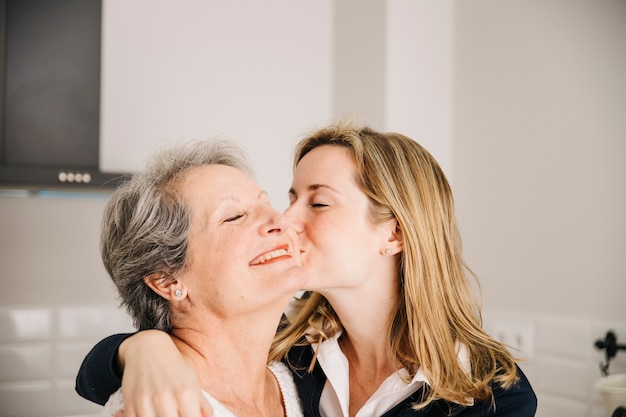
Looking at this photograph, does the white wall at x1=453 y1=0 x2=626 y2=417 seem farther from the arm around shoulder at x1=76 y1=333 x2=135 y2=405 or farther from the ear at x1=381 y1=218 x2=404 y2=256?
the arm around shoulder at x1=76 y1=333 x2=135 y2=405

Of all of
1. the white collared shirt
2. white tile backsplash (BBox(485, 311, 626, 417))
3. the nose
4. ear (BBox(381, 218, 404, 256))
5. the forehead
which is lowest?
white tile backsplash (BBox(485, 311, 626, 417))

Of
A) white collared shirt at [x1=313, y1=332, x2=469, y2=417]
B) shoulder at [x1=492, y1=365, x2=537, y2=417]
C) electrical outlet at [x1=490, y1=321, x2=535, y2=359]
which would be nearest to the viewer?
shoulder at [x1=492, y1=365, x2=537, y2=417]

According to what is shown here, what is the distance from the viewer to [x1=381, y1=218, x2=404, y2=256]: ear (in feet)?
5.26

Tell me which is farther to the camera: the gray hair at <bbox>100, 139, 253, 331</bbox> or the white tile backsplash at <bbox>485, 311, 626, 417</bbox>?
the white tile backsplash at <bbox>485, 311, 626, 417</bbox>

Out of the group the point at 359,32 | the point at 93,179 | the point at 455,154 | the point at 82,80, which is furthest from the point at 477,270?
the point at 82,80

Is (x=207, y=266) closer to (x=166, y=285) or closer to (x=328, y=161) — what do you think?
(x=166, y=285)

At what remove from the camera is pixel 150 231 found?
1254 mm

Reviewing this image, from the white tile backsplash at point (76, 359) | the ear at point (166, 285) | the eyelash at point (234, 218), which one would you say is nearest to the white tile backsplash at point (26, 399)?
the white tile backsplash at point (76, 359)

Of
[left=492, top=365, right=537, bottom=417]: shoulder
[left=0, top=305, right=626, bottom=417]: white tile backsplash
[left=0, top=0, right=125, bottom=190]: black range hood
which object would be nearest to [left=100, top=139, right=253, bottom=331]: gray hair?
[left=492, top=365, right=537, bottom=417]: shoulder

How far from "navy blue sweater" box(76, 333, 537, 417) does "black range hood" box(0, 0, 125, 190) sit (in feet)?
3.25

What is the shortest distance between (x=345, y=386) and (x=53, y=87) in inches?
59.6

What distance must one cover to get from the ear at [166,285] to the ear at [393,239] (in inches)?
22.2

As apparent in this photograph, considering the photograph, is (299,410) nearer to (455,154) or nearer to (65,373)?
(65,373)

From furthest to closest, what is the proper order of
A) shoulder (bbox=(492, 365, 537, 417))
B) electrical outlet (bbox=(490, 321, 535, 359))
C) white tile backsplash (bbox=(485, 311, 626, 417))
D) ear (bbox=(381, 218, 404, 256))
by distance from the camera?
electrical outlet (bbox=(490, 321, 535, 359)), white tile backsplash (bbox=(485, 311, 626, 417)), ear (bbox=(381, 218, 404, 256)), shoulder (bbox=(492, 365, 537, 417))
